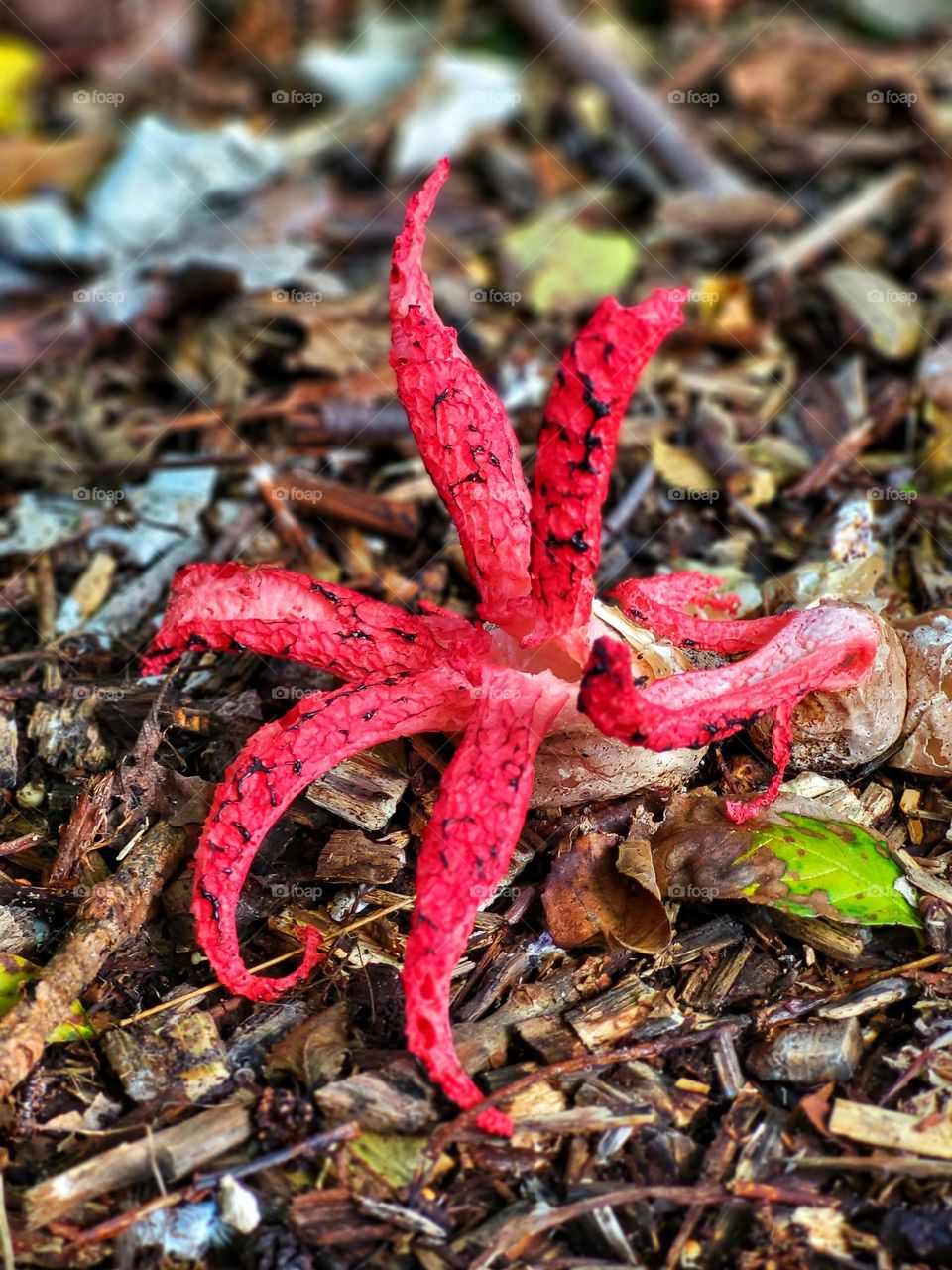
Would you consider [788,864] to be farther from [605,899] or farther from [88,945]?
[88,945]

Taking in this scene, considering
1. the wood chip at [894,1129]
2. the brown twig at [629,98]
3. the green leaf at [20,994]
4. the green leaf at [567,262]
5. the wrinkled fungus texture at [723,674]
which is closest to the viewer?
the wrinkled fungus texture at [723,674]

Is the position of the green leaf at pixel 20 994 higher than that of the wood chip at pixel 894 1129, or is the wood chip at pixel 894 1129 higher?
the green leaf at pixel 20 994

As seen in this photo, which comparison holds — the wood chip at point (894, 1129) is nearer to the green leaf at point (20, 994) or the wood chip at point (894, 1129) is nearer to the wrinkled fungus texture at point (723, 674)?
the wrinkled fungus texture at point (723, 674)

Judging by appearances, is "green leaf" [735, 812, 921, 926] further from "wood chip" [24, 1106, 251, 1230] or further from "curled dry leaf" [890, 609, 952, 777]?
"wood chip" [24, 1106, 251, 1230]

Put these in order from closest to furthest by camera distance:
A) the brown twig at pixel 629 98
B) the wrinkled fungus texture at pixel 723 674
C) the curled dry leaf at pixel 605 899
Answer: the wrinkled fungus texture at pixel 723 674 → the curled dry leaf at pixel 605 899 → the brown twig at pixel 629 98

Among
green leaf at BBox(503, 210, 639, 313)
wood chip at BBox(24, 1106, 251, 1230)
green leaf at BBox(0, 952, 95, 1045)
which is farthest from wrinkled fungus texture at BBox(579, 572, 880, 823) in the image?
green leaf at BBox(503, 210, 639, 313)

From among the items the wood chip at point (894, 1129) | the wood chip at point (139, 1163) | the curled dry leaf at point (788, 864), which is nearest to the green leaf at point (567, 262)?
the curled dry leaf at point (788, 864)

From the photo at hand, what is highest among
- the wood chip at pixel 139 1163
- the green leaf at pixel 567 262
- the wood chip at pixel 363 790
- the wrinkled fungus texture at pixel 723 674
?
the green leaf at pixel 567 262
